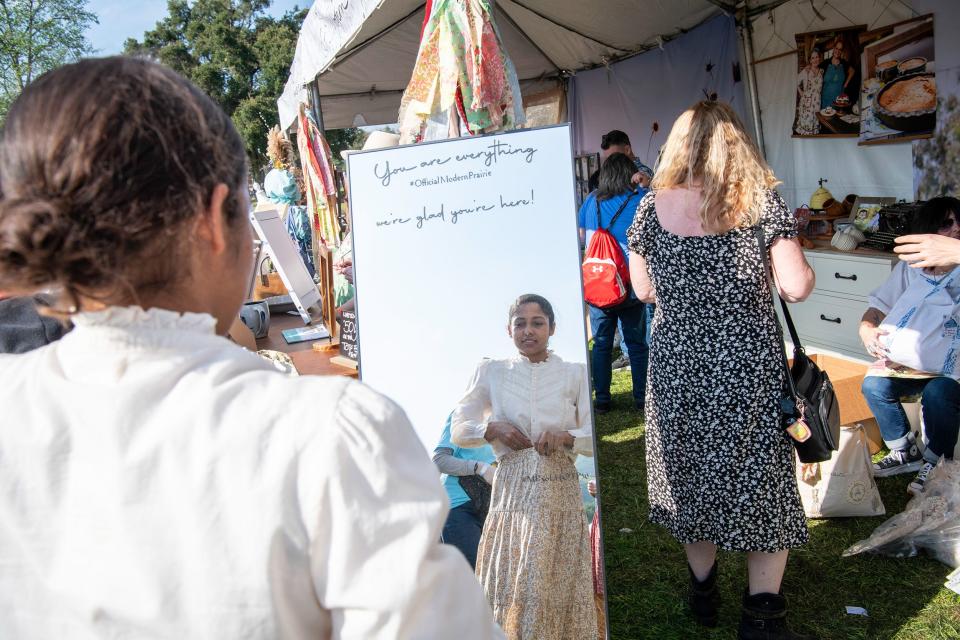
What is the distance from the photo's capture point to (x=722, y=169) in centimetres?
196

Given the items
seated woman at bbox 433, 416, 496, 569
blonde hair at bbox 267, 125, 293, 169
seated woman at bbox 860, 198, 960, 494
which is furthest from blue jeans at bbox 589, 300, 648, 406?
blonde hair at bbox 267, 125, 293, 169

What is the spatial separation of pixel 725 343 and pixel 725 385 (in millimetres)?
121

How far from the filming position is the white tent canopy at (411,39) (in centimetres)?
532

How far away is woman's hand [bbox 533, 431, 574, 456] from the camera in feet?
6.01

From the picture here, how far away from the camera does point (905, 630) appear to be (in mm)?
2281

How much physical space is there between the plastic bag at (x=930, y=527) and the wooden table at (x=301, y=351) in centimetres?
209

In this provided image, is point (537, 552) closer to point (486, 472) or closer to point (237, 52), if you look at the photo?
point (486, 472)

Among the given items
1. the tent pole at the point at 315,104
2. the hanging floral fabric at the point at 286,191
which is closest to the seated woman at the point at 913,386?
the tent pole at the point at 315,104

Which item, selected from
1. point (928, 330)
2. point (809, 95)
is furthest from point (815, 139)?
point (928, 330)

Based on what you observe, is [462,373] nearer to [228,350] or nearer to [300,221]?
[228,350]

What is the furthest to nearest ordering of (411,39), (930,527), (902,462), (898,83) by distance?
(411,39), (898,83), (902,462), (930,527)

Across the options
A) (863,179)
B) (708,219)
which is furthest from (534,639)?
(863,179)

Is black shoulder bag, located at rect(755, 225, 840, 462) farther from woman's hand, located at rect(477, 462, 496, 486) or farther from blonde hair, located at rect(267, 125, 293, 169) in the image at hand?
blonde hair, located at rect(267, 125, 293, 169)

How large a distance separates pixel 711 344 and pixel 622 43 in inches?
209
